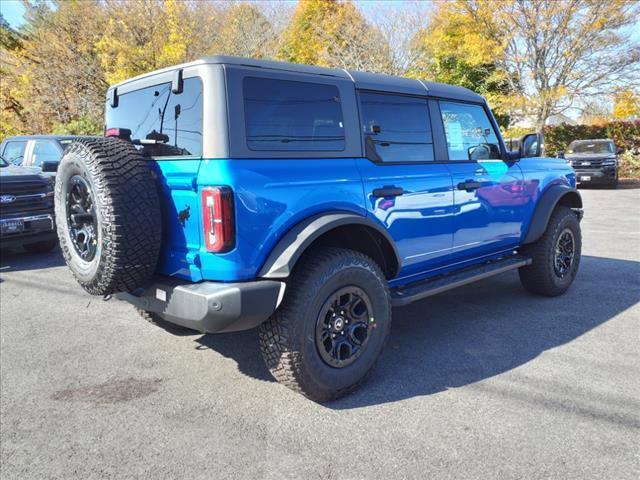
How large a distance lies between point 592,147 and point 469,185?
16.5 meters

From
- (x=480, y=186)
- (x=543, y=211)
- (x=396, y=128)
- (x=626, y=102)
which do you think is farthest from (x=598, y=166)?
(x=396, y=128)

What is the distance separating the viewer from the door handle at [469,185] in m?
3.93

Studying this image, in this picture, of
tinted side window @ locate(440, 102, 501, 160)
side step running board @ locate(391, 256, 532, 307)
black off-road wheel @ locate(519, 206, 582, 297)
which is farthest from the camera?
black off-road wheel @ locate(519, 206, 582, 297)

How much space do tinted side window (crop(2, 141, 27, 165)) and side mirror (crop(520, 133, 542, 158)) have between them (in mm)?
8389

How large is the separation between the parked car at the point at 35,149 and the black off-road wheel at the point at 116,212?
18.9ft

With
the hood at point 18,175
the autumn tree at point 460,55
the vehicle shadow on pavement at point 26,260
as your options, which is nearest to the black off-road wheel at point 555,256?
the vehicle shadow on pavement at point 26,260

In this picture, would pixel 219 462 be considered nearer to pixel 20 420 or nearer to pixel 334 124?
pixel 20 420

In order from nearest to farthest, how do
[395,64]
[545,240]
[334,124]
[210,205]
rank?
[210,205] → [334,124] → [545,240] → [395,64]

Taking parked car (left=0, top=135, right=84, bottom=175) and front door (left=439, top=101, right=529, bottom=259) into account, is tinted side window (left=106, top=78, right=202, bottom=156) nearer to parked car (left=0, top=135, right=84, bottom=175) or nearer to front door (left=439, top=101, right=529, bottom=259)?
front door (left=439, top=101, right=529, bottom=259)

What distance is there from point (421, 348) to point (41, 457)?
257cm

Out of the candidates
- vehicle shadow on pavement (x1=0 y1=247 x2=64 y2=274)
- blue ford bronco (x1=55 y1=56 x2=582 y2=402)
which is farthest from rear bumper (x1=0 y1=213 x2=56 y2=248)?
blue ford bronco (x1=55 y1=56 x2=582 y2=402)

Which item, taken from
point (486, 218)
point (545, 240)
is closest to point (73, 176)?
point (486, 218)

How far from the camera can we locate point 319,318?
2924mm

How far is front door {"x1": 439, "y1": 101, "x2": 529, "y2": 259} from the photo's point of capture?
4.00 m
